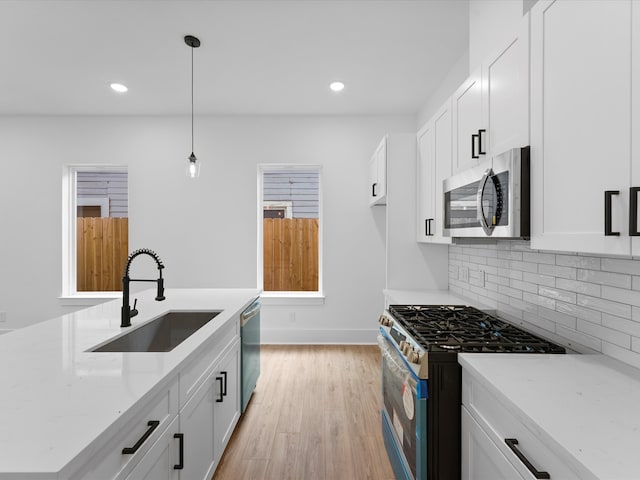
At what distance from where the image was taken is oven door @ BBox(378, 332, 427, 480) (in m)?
1.40

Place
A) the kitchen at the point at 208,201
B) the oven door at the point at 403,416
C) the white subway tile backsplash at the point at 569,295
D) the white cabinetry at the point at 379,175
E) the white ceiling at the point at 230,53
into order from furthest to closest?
the kitchen at the point at 208,201 → the white cabinetry at the point at 379,175 → the white ceiling at the point at 230,53 → the oven door at the point at 403,416 → the white subway tile backsplash at the point at 569,295

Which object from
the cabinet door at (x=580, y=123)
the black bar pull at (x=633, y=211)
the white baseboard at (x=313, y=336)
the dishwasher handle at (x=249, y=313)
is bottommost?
the white baseboard at (x=313, y=336)

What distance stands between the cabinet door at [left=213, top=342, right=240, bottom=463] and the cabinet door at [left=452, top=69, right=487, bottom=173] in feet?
5.88

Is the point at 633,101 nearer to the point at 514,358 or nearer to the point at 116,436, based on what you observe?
the point at 514,358

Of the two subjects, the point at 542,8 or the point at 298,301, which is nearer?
the point at 542,8

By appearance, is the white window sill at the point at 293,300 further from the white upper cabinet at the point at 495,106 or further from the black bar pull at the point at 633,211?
the black bar pull at the point at 633,211

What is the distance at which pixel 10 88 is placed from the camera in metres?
3.59

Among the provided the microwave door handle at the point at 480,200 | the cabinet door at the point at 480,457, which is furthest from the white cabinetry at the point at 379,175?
→ the cabinet door at the point at 480,457

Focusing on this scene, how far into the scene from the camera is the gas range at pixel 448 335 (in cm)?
142

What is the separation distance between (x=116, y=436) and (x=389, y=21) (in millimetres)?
2778

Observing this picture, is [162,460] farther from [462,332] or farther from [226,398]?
[462,332]

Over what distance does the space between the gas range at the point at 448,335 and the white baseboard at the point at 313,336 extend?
2.16m

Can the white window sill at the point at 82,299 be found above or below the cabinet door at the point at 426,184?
below

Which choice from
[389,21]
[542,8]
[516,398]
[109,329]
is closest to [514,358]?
[516,398]
